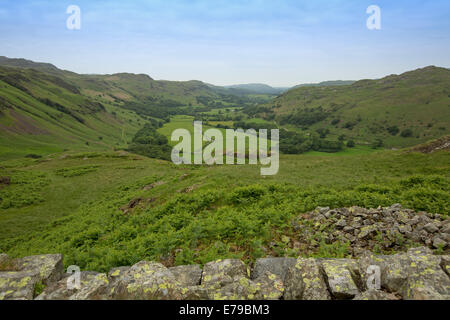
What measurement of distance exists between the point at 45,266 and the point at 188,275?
391 centimetres

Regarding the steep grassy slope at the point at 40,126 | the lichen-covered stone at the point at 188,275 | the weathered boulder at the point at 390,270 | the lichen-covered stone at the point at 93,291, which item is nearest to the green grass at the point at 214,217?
the lichen-covered stone at the point at 188,275

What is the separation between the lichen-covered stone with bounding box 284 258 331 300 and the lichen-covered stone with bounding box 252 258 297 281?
999mm

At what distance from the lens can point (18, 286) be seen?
15.8 ft

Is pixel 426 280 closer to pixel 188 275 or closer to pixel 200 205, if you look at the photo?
pixel 188 275

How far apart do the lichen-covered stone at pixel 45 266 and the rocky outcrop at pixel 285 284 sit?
3 centimetres

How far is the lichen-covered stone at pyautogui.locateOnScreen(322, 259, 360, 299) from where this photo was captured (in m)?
4.61

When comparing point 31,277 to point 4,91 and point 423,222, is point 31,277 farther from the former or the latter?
point 4,91

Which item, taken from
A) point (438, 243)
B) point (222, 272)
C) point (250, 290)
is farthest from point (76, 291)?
point (438, 243)

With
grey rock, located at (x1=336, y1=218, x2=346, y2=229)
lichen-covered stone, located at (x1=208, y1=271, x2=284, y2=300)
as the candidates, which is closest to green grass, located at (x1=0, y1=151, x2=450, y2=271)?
grey rock, located at (x1=336, y1=218, x2=346, y2=229)

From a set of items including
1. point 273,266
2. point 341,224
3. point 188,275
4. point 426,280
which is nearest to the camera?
point 426,280

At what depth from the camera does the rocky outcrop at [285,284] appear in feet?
14.5

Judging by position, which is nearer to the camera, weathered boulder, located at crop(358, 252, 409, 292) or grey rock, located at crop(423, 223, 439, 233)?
weathered boulder, located at crop(358, 252, 409, 292)

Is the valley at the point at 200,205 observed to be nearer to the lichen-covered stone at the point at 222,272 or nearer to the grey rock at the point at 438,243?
the grey rock at the point at 438,243

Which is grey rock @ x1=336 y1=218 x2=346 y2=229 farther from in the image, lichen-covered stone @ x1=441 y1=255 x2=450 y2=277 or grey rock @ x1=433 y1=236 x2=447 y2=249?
→ lichen-covered stone @ x1=441 y1=255 x2=450 y2=277
